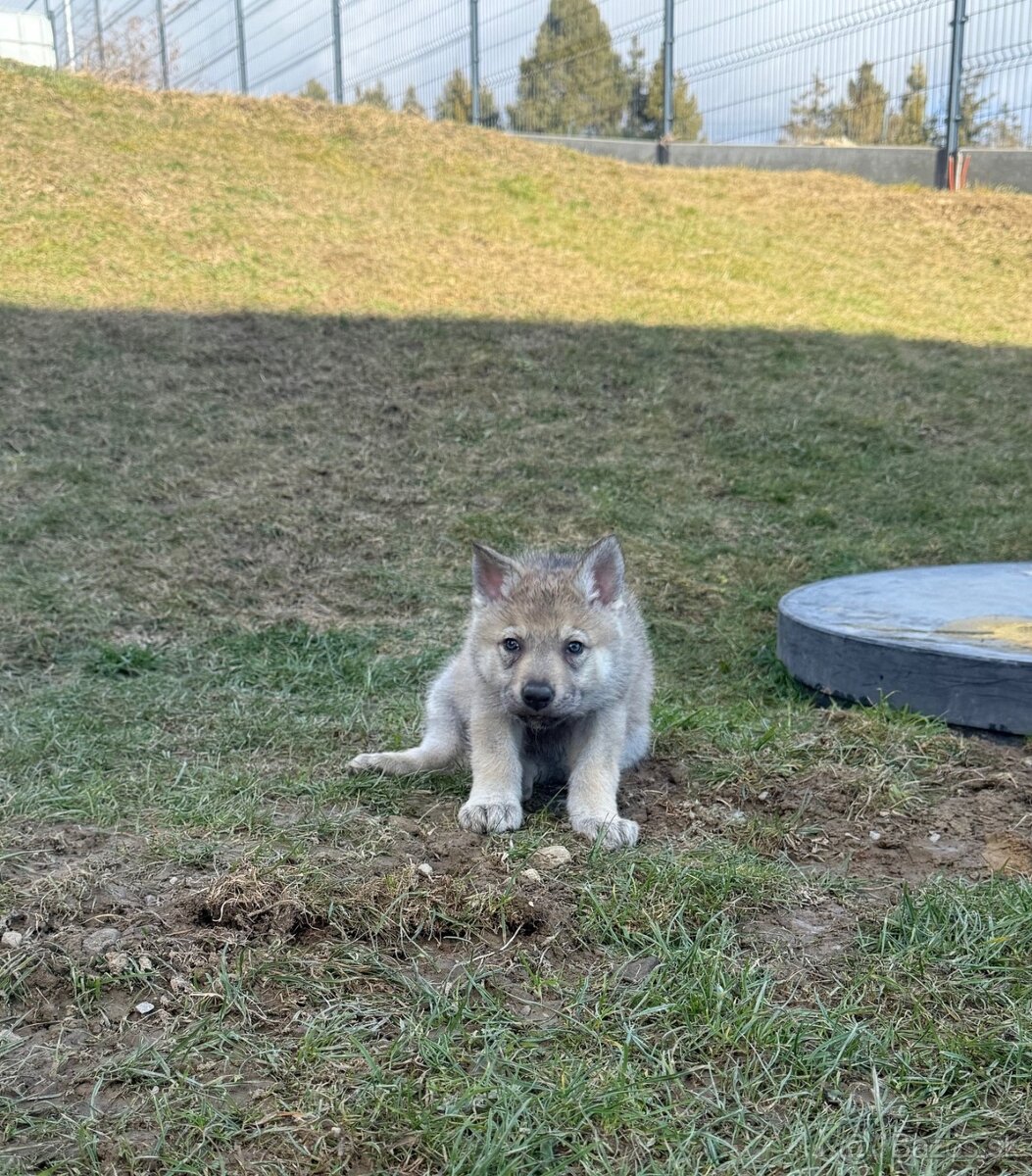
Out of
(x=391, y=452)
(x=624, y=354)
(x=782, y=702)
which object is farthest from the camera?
(x=624, y=354)

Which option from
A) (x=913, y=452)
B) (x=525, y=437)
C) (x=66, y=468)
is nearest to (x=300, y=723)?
(x=66, y=468)

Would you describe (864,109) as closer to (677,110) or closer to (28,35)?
(677,110)

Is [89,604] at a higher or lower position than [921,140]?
lower

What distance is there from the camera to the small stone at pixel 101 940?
9.27ft

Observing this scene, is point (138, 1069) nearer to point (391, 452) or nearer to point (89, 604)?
point (89, 604)

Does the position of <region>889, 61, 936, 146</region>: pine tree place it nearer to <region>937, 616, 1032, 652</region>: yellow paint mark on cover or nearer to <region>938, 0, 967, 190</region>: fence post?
<region>938, 0, 967, 190</region>: fence post

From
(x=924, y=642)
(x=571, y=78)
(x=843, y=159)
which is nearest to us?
(x=924, y=642)

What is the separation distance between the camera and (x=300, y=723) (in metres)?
A: 5.12

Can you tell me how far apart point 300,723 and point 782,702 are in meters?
2.33

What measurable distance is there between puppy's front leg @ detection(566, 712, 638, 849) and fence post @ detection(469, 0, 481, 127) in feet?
56.4

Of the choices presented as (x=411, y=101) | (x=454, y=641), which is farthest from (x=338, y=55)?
(x=454, y=641)

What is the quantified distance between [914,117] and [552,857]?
51.7ft

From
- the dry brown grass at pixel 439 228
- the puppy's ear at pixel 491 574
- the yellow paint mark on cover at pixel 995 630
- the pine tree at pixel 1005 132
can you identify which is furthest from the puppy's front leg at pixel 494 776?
the pine tree at pixel 1005 132

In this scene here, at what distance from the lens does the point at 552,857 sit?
3.41 meters
